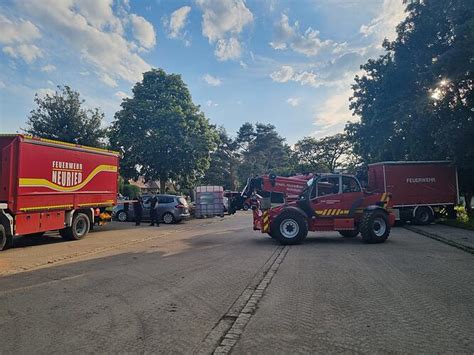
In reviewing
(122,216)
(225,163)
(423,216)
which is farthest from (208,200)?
(225,163)

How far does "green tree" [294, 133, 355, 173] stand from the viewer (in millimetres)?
58125

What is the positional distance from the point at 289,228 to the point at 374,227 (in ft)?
9.64

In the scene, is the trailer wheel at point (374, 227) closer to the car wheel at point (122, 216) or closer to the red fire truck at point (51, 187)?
the red fire truck at point (51, 187)

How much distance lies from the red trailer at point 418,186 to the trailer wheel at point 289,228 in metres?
8.09

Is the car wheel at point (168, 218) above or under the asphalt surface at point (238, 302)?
above

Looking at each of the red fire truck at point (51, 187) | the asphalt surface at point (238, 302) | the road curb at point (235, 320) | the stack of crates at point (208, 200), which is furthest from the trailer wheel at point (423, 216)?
the red fire truck at point (51, 187)

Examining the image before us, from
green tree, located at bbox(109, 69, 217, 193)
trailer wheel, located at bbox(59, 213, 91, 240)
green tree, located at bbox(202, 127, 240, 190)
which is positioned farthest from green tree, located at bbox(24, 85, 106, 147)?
green tree, located at bbox(202, 127, 240, 190)

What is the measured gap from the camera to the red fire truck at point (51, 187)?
1144 cm

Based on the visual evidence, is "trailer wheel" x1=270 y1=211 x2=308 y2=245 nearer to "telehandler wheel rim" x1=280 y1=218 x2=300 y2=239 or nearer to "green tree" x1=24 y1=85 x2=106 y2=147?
"telehandler wheel rim" x1=280 y1=218 x2=300 y2=239

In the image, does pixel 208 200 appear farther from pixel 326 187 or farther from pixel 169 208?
pixel 326 187

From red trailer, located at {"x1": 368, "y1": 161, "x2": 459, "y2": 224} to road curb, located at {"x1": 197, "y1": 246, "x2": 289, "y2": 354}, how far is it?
45.0 feet

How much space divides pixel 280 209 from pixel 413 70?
14185 mm

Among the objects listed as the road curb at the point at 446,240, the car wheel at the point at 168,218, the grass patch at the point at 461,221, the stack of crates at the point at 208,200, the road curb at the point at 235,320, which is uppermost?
the stack of crates at the point at 208,200

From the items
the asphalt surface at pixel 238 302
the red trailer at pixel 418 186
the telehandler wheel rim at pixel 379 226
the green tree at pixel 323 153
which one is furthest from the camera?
the green tree at pixel 323 153
